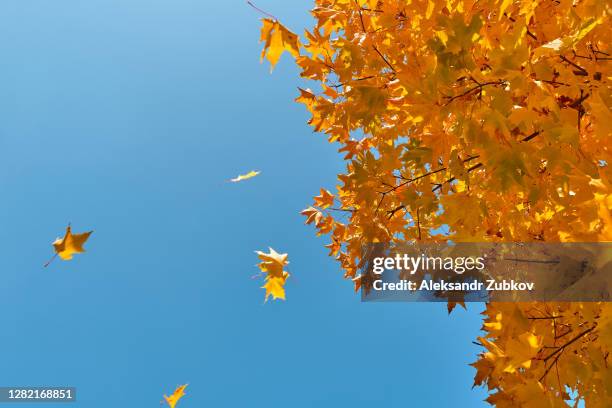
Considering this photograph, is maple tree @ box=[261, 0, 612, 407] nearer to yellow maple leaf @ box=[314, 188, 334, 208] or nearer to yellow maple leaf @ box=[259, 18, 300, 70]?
yellow maple leaf @ box=[259, 18, 300, 70]

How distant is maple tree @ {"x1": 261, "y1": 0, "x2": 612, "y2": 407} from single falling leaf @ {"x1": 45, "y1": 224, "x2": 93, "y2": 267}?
4.74 ft

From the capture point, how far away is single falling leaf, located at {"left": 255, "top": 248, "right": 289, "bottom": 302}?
2311 mm

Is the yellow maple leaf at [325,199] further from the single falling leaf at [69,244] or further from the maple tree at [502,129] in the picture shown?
the single falling leaf at [69,244]

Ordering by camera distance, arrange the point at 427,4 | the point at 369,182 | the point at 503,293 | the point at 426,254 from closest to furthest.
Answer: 1. the point at 427,4
2. the point at 369,182
3. the point at 503,293
4. the point at 426,254

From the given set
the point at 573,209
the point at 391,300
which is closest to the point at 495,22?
the point at 573,209

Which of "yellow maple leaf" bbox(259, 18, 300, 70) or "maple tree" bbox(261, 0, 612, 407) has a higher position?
"yellow maple leaf" bbox(259, 18, 300, 70)

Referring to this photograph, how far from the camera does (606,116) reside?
4.38 feet

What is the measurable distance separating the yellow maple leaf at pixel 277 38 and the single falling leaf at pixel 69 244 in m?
1.41

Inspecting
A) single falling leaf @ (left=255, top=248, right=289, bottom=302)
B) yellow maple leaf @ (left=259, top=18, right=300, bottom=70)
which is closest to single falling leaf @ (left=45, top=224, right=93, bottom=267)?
single falling leaf @ (left=255, top=248, right=289, bottom=302)

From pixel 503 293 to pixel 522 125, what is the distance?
4.31ft

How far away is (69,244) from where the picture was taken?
5.83 ft

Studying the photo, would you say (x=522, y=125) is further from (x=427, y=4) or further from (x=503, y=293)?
(x=503, y=293)

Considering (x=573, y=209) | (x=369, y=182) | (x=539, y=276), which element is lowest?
(x=539, y=276)

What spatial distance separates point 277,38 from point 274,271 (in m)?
1.44
